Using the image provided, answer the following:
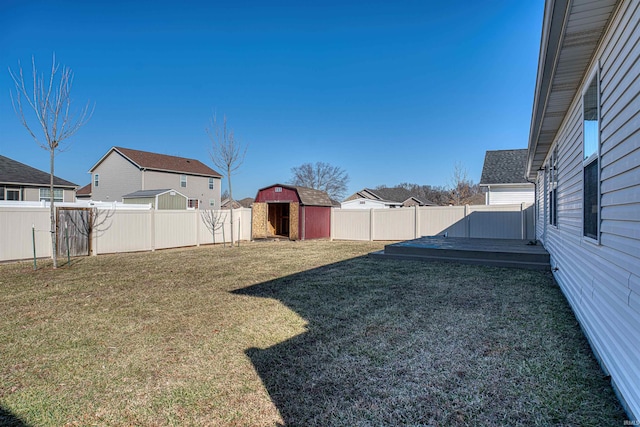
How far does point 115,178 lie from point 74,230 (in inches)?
711

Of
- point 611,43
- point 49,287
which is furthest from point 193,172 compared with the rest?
point 611,43

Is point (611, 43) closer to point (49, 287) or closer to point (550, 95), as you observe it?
Answer: point (550, 95)

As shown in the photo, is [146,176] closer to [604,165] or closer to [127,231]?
[127,231]

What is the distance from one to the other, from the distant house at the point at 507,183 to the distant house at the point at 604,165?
1290 cm

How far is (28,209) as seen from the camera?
9.25m

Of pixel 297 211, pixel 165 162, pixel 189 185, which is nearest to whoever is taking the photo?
pixel 297 211

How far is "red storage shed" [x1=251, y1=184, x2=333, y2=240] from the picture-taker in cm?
1513

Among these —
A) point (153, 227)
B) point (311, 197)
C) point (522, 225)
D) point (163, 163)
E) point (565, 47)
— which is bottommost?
point (153, 227)

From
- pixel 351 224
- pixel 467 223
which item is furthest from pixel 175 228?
pixel 467 223

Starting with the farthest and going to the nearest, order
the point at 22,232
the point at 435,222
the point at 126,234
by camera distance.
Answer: the point at 435,222 < the point at 126,234 < the point at 22,232

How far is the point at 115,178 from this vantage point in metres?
25.6

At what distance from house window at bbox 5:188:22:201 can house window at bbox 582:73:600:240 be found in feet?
77.2

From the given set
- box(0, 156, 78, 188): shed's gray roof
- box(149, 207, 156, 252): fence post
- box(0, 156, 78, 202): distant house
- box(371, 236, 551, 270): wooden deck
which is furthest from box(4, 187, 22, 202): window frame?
box(371, 236, 551, 270): wooden deck

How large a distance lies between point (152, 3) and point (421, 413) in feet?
41.1
